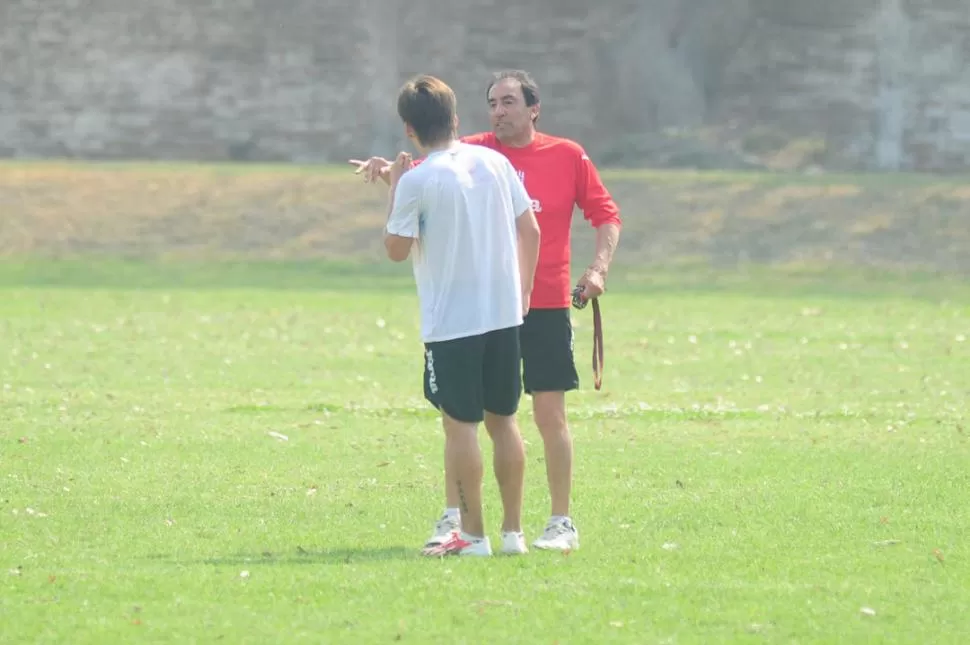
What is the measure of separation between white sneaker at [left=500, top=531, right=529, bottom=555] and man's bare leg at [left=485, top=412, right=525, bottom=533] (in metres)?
0.02

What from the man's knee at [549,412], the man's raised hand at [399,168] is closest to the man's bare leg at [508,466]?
the man's knee at [549,412]

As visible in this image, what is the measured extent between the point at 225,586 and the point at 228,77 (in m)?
31.2

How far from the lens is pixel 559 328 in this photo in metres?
7.86

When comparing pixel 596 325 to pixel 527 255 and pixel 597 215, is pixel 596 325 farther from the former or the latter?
pixel 527 255

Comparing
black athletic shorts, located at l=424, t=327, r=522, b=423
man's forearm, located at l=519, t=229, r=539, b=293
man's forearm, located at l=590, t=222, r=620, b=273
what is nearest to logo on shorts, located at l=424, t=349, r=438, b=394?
black athletic shorts, located at l=424, t=327, r=522, b=423

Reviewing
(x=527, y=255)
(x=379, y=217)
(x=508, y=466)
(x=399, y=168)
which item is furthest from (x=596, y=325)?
(x=379, y=217)

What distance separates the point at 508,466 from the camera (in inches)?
298

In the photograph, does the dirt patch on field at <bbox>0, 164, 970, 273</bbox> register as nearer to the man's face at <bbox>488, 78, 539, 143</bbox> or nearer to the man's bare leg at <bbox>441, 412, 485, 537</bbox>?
the man's face at <bbox>488, 78, 539, 143</bbox>

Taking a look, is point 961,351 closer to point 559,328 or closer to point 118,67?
point 559,328

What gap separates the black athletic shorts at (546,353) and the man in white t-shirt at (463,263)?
0.28m

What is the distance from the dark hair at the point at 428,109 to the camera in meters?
7.26

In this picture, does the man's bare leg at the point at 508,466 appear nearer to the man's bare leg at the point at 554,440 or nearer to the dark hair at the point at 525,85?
the man's bare leg at the point at 554,440

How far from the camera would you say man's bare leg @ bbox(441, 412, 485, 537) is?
7.45m

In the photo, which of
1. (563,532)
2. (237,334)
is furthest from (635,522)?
(237,334)
